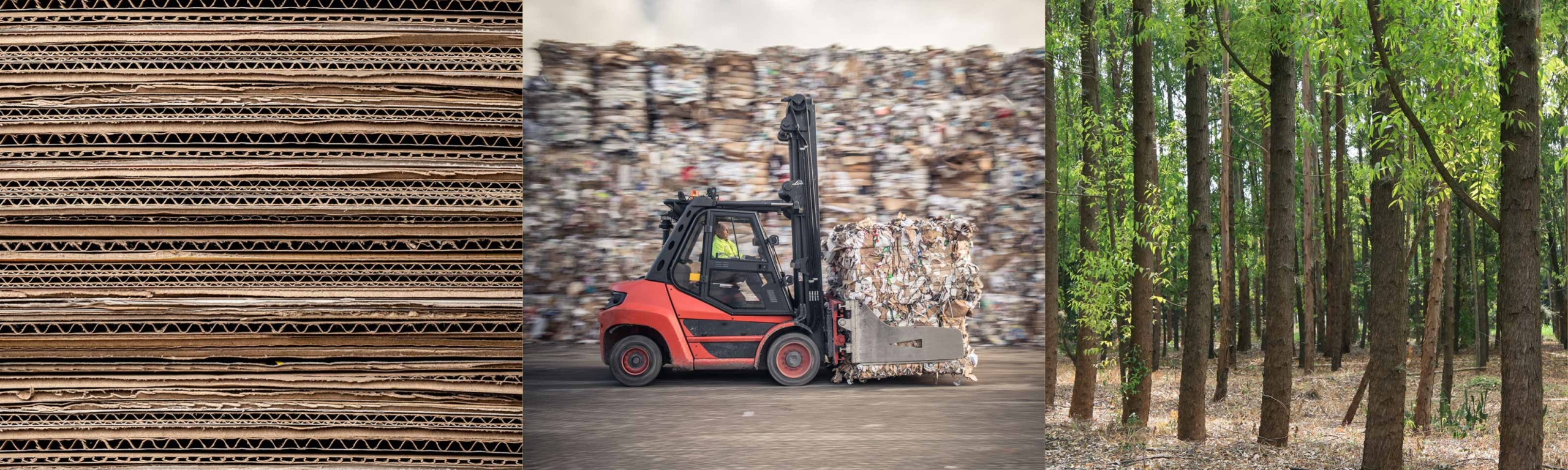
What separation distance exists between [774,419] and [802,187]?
75 centimetres

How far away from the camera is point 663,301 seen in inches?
114

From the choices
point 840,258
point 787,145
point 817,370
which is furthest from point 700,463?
point 787,145

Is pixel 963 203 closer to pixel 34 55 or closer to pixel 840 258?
pixel 840 258

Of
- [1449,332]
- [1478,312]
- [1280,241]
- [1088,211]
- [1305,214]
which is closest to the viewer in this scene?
[1280,241]

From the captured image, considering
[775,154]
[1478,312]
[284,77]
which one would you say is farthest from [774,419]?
[1478,312]

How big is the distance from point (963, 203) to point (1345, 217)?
1322cm

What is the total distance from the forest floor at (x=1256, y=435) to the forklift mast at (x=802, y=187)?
3.62m

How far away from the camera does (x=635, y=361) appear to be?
9.46 feet

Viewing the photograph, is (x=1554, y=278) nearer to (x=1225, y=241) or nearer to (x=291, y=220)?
(x=1225, y=241)

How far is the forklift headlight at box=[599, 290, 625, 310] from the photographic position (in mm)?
2877

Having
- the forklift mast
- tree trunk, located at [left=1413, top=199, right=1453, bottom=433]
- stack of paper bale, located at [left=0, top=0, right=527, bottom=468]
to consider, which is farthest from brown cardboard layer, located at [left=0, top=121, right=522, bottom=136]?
tree trunk, located at [left=1413, top=199, right=1453, bottom=433]

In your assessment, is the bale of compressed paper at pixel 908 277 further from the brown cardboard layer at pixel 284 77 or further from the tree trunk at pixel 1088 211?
the tree trunk at pixel 1088 211

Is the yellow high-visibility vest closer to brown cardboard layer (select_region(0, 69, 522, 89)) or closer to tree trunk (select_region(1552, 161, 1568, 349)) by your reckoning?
brown cardboard layer (select_region(0, 69, 522, 89))

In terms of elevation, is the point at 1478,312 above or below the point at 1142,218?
below
